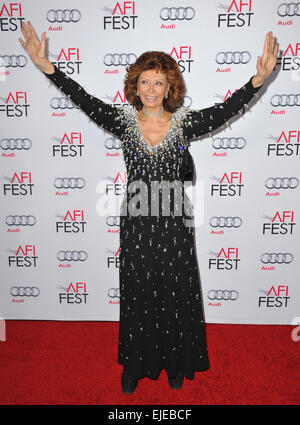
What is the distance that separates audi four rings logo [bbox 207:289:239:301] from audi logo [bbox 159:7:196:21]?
2.16 meters

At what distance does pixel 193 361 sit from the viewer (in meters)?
2.47

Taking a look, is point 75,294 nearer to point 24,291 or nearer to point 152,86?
point 24,291

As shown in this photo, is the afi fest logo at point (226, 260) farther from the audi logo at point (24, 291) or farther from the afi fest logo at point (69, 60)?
the afi fest logo at point (69, 60)

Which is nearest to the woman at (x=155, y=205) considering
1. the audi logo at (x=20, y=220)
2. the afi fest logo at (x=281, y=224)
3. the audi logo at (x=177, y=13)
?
the audi logo at (x=177, y=13)

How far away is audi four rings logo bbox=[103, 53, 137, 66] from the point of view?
2795 mm

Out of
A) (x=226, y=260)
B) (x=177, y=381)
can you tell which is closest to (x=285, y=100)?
(x=226, y=260)

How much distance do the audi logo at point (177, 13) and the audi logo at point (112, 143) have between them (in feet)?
3.08

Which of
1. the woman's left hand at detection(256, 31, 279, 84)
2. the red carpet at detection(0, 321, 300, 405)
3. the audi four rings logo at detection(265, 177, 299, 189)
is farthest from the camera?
the audi four rings logo at detection(265, 177, 299, 189)

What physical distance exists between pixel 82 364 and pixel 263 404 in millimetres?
1267

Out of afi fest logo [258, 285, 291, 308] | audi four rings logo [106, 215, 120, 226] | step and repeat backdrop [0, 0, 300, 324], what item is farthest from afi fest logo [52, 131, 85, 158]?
afi fest logo [258, 285, 291, 308]

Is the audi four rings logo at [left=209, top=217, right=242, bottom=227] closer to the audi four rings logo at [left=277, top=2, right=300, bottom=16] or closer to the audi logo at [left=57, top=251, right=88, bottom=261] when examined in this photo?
the audi logo at [left=57, top=251, right=88, bottom=261]

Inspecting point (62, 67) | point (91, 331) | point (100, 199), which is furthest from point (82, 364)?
point (62, 67)
